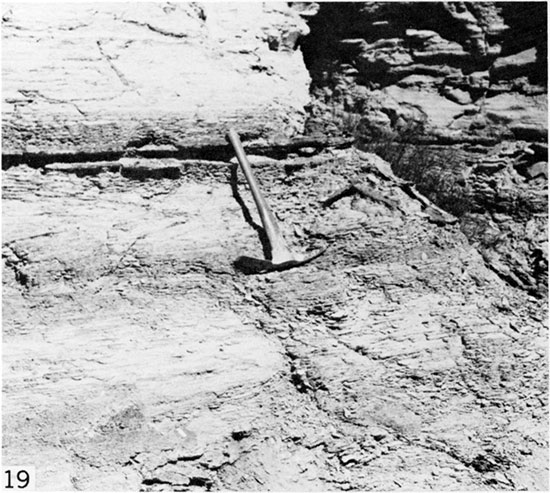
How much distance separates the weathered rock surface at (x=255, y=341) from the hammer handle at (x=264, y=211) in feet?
0.62

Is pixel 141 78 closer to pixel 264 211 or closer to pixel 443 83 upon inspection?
pixel 264 211

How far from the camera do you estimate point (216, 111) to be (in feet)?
20.7

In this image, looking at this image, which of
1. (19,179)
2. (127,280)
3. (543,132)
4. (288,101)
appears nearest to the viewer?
(127,280)

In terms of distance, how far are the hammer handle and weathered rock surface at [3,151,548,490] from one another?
7.5 inches

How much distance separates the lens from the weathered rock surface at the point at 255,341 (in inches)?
186

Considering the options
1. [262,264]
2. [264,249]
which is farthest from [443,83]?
[262,264]

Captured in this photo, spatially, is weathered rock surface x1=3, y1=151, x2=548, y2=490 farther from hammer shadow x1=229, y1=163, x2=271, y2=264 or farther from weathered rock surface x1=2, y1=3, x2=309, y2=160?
weathered rock surface x1=2, y1=3, x2=309, y2=160

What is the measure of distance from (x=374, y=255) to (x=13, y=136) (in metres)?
3.06

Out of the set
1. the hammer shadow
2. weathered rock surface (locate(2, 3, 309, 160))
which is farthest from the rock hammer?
weathered rock surface (locate(2, 3, 309, 160))

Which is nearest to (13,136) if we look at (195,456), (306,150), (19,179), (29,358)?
(19,179)

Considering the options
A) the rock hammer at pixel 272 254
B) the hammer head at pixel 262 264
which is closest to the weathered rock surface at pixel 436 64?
the rock hammer at pixel 272 254

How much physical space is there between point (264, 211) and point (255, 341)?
107cm

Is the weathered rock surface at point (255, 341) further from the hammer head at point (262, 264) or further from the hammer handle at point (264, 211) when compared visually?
the hammer handle at point (264, 211)

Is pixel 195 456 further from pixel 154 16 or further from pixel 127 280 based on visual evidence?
pixel 154 16
